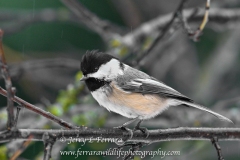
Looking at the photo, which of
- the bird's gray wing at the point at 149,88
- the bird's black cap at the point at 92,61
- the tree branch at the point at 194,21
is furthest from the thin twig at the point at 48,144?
the tree branch at the point at 194,21

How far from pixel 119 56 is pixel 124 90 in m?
0.60

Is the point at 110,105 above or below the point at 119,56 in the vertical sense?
below

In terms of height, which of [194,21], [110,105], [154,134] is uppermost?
[194,21]

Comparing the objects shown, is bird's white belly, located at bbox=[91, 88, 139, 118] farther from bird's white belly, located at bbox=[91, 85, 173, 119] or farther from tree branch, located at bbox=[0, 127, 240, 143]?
tree branch, located at bbox=[0, 127, 240, 143]

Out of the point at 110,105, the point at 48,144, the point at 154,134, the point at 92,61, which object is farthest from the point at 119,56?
the point at 48,144

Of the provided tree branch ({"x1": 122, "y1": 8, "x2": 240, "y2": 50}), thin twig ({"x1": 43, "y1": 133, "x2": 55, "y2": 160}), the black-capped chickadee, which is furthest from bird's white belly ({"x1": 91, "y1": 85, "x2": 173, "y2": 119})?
tree branch ({"x1": 122, "y1": 8, "x2": 240, "y2": 50})

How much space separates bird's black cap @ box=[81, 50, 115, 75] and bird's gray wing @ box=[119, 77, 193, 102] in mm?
197

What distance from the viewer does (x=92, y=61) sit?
3.55 ft

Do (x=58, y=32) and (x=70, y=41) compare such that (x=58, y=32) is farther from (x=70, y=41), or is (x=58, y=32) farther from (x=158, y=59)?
(x=158, y=59)

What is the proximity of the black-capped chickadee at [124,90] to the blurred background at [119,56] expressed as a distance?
0.41 m

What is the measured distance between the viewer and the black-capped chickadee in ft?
3.64

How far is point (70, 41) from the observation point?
9.28 feet

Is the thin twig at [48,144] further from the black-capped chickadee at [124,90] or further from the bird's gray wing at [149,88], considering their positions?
the bird's gray wing at [149,88]

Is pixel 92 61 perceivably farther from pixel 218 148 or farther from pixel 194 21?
pixel 194 21
